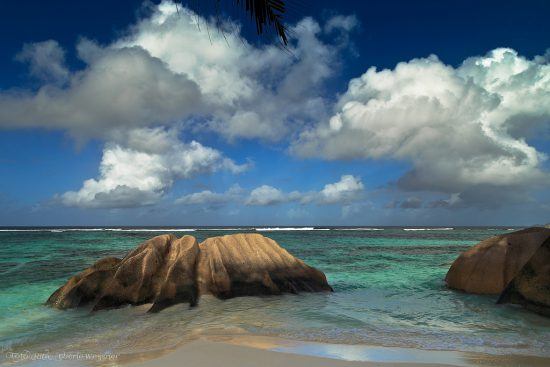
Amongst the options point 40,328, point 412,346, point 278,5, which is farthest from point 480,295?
point 40,328

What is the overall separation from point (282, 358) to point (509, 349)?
3.49 metres

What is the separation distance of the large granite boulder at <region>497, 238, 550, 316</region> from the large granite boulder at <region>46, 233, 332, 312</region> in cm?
473

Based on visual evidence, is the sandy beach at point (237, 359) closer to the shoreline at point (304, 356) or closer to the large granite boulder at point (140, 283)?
the shoreline at point (304, 356)

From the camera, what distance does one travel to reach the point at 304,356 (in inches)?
198

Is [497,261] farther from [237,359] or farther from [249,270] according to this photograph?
[237,359]

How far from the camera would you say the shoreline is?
475 centimetres

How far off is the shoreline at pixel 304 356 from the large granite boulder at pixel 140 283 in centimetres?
343

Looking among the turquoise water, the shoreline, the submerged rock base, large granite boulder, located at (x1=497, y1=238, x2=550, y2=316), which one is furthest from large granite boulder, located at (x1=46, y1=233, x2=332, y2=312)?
large granite boulder, located at (x1=497, y1=238, x2=550, y2=316)

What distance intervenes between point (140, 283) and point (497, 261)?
32.0 ft

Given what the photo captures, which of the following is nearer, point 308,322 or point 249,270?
point 308,322

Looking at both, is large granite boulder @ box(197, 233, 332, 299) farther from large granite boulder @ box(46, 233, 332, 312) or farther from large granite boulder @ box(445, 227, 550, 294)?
large granite boulder @ box(445, 227, 550, 294)

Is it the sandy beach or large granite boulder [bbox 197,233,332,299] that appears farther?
large granite boulder [bbox 197,233,332,299]

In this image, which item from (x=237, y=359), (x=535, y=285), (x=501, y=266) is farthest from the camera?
(x=501, y=266)

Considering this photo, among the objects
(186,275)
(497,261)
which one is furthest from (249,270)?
(497,261)
